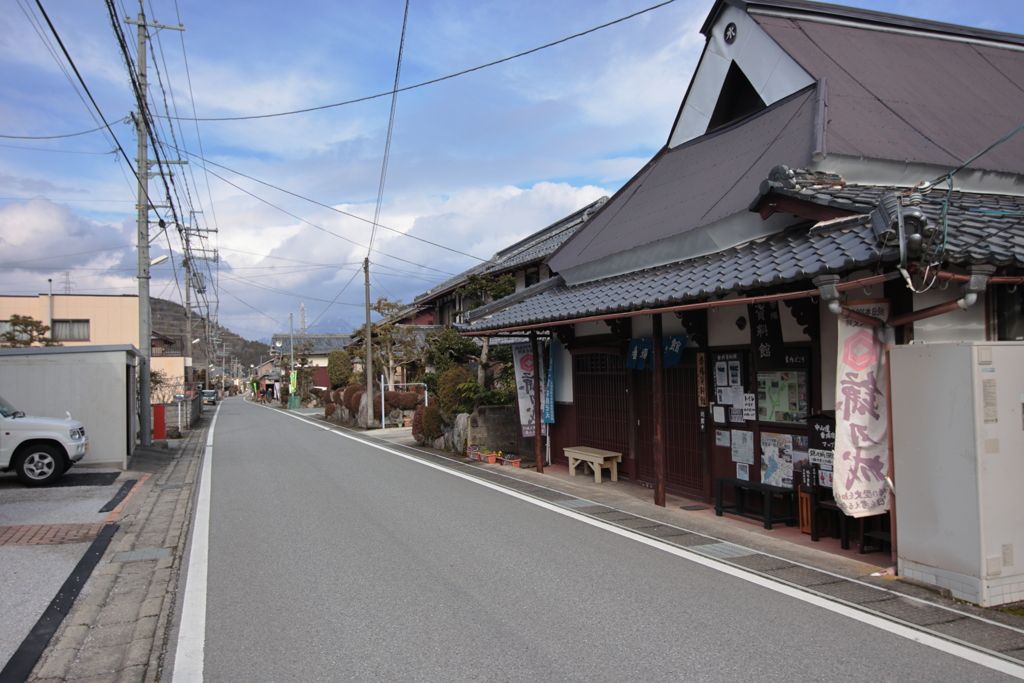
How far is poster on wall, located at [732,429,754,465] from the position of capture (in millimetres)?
9664

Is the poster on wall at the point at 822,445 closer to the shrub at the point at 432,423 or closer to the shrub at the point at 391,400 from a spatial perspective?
the shrub at the point at 432,423

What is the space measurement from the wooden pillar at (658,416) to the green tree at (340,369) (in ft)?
125

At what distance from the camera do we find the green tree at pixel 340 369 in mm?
47106

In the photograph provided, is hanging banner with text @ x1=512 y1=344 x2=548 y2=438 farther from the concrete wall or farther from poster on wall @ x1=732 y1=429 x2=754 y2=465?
the concrete wall

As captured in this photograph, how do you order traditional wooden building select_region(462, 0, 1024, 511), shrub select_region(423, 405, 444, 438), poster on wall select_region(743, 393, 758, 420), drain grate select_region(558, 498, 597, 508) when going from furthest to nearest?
1. shrub select_region(423, 405, 444, 438)
2. drain grate select_region(558, 498, 597, 508)
3. poster on wall select_region(743, 393, 758, 420)
4. traditional wooden building select_region(462, 0, 1024, 511)

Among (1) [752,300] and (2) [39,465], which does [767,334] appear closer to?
(1) [752,300]

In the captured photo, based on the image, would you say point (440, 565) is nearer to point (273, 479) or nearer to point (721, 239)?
point (721, 239)

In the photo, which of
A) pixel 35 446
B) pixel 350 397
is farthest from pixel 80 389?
pixel 350 397

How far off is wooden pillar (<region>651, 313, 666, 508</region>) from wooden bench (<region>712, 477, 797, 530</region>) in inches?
38.5

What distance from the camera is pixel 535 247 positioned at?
24.0m

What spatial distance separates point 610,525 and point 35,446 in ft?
36.2

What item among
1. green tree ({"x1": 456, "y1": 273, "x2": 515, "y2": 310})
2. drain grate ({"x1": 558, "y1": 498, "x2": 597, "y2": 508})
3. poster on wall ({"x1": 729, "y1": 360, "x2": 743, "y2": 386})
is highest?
green tree ({"x1": 456, "y1": 273, "x2": 515, "y2": 310})

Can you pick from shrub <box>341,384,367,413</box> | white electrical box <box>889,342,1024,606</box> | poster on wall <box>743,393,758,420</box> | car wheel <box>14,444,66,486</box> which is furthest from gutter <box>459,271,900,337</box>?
shrub <box>341,384,367,413</box>

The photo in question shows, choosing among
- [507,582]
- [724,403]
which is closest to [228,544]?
[507,582]
